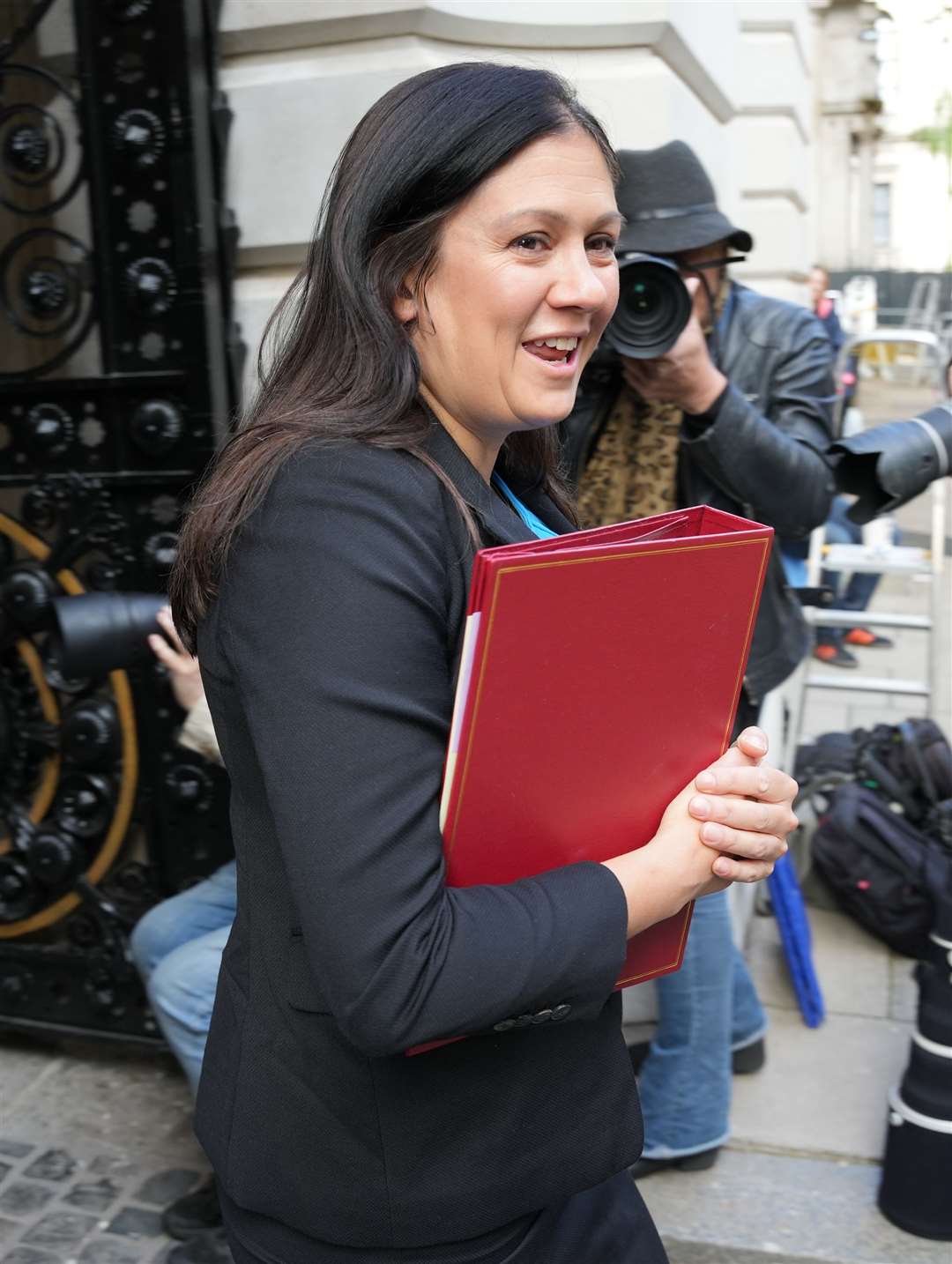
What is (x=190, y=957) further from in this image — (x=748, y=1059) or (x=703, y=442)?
(x=748, y=1059)

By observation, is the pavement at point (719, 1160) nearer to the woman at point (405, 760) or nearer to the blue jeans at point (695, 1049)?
the blue jeans at point (695, 1049)

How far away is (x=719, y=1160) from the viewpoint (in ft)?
10.2

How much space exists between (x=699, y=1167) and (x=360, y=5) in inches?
103

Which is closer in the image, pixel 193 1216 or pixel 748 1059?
pixel 193 1216

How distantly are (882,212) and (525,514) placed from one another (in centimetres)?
5402

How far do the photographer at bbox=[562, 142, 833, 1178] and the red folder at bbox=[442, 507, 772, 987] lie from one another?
4.16ft

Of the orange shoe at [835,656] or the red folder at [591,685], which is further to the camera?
the orange shoe at [835,656]

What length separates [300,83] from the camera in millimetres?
2865

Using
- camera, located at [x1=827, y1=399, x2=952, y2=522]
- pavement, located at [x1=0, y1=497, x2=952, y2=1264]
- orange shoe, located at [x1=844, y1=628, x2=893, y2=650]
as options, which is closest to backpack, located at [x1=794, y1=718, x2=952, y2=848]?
pavement, located at [x1=0, y1=497, x2=952, y2=1264]

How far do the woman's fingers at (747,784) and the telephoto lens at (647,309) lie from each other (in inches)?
51.3

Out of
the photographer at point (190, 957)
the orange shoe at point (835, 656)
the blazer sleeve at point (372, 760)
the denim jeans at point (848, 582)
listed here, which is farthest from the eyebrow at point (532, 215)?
the orange shoe at point (835, 656)

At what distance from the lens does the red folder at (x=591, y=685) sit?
1.07 m

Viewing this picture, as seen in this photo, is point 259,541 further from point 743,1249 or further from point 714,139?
point 714,139

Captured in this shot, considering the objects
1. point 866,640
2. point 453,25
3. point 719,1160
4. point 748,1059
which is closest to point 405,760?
point 453,25
